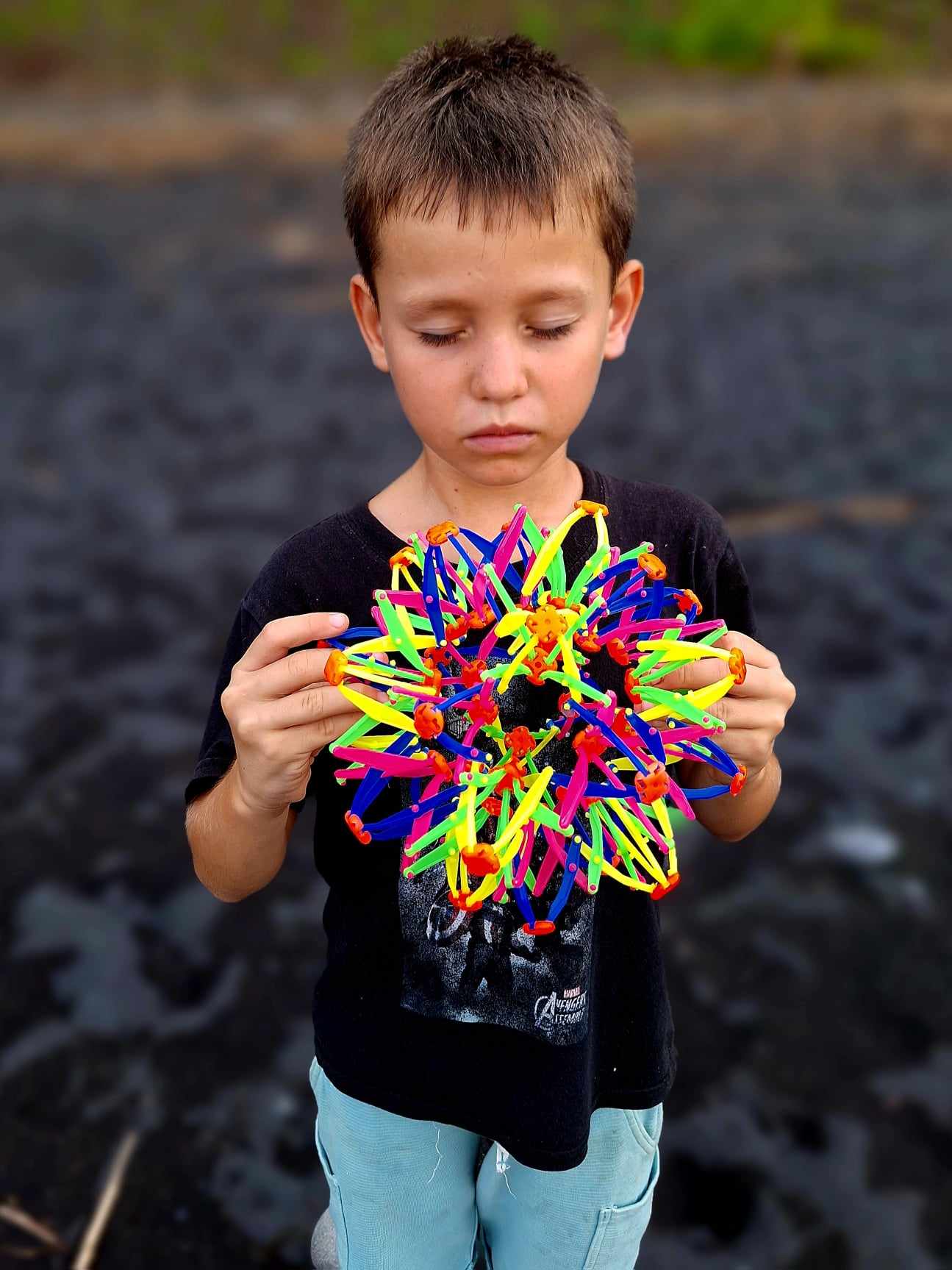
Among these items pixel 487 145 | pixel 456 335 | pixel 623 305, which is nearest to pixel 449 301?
pixel 456 335

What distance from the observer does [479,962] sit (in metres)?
1.27

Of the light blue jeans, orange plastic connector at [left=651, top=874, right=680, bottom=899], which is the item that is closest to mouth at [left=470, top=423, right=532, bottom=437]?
orange plastic connector at [left=651, top=874, right=680, bottom=899]

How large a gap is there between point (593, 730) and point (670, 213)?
6160mm

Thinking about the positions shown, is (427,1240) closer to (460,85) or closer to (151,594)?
(460,85)

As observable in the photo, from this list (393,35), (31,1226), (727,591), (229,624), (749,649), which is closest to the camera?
(749,649)

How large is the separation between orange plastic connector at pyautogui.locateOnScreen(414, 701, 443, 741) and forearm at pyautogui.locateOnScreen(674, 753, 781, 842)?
0.44 metres

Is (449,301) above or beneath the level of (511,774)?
above

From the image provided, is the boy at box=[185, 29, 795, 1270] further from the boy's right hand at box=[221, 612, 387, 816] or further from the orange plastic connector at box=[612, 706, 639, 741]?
the orange plastic connector at box=[612, 706, 639, 741]

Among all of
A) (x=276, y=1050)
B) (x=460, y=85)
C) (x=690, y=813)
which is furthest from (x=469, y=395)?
(x=276, y=1050)

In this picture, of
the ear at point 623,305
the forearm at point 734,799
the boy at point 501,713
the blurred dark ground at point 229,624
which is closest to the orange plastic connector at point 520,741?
the boy at point 501,713

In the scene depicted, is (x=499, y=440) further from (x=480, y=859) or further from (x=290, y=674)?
(x=480, y=859)

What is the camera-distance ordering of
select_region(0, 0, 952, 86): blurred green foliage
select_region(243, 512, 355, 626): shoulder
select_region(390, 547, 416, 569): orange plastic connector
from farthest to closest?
1. select_region(0, 0, 952, 86): blurred green foliage
2. select_region(243, 512, 355, 626): shoulder
3. select_region(390, 547, 416, 569): orange plastic connector

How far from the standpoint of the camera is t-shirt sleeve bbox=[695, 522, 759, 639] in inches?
53.2

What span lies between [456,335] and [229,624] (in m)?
2.51
